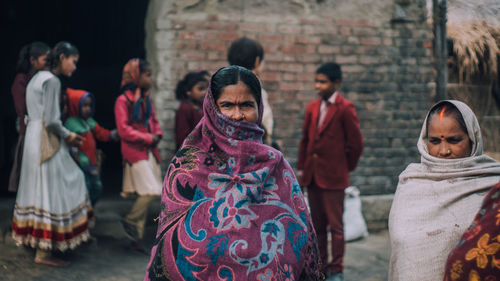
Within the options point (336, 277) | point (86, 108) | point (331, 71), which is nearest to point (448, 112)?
point (331, 71)

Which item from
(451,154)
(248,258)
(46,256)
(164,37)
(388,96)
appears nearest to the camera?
(248,258)

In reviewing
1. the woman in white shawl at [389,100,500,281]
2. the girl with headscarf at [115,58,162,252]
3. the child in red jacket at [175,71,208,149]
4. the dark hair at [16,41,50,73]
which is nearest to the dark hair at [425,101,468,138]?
the woman in white shawl at [389,100,500,281]

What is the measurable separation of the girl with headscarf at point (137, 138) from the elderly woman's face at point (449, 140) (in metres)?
3.05

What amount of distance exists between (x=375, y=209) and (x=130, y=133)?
10.1 feet

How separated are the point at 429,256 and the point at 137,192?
3248mm

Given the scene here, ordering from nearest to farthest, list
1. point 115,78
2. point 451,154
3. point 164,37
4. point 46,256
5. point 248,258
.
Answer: point 248,258, point 451,154, point 46,256, point 164,37, point 115,78

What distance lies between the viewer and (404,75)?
6.54m

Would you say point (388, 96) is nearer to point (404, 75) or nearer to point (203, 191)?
point (404, 75)

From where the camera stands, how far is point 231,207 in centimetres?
220

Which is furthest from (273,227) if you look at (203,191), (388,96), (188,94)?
(388,96)

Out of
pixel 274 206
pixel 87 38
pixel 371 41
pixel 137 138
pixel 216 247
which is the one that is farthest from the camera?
pixel 87 38

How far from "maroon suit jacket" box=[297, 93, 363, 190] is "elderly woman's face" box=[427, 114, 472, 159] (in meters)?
2.18

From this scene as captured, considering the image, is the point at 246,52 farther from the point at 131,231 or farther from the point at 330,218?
the point at 131,231

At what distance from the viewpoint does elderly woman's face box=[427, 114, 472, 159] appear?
2.34m
